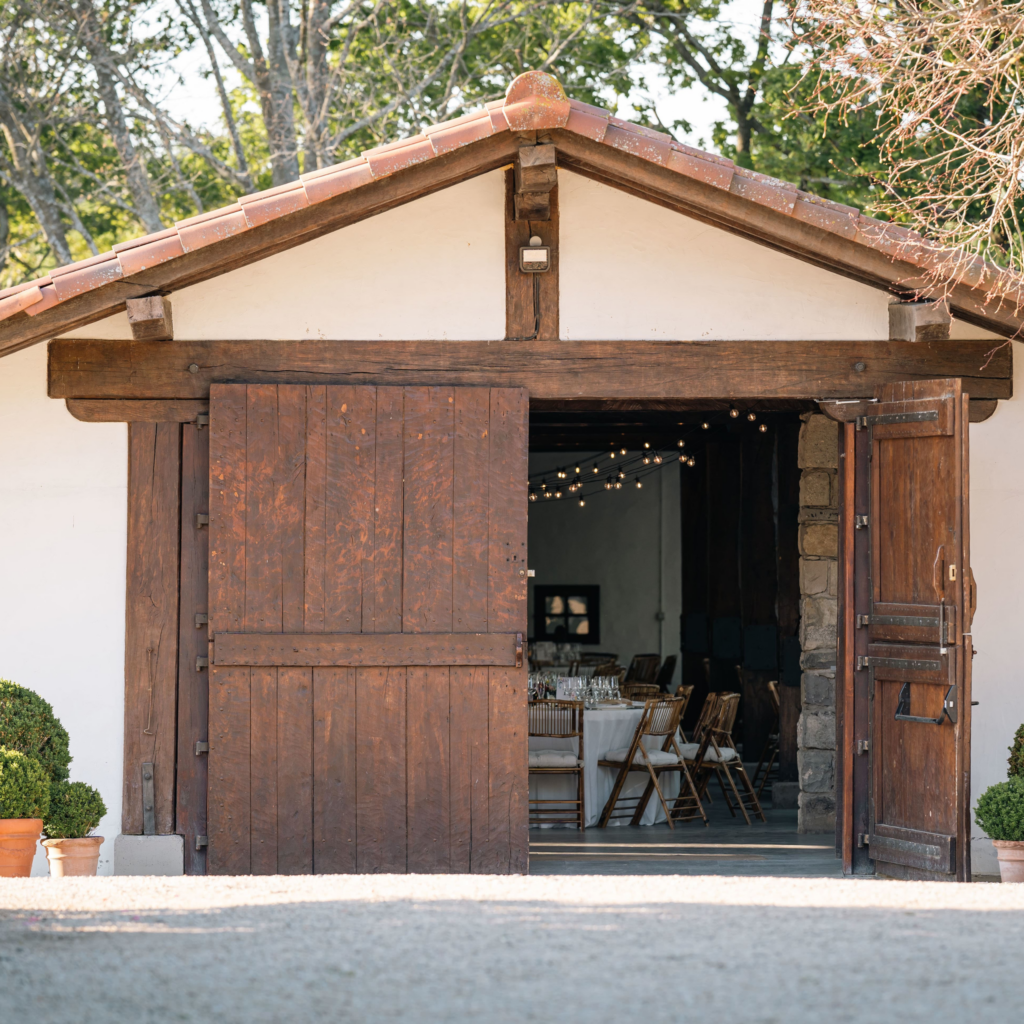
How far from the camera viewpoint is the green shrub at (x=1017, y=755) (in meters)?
5.77

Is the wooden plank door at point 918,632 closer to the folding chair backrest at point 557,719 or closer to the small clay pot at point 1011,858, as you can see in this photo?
the small clay pot at point 1011,858

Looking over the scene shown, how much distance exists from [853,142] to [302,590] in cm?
912

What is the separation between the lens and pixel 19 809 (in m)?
5.17

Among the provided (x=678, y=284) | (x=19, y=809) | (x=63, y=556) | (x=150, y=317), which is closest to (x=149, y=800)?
(x=19, y=809)

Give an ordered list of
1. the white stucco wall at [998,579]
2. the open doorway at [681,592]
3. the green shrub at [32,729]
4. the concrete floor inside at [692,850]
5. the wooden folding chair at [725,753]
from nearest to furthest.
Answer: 1. the green shrub at [32,729]
2. the white stucco wall at [998,579]
3. the concrete floor inside at [692,850]
4. the open doorway at [681,592]
5. the wooden folding chair at [725,753]

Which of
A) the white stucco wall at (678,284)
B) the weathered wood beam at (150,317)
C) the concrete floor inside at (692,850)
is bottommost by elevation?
the concrete floor inside at (692,850)

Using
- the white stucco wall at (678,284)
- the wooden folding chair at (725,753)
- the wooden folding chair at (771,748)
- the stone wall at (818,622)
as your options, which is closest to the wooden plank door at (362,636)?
the white stucco wall at (678,284)

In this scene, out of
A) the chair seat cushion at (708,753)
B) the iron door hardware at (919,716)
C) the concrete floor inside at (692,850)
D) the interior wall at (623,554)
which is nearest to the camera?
the iron door hardware at (919,716)

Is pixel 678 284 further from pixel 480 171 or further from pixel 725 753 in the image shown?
pixel 725 753

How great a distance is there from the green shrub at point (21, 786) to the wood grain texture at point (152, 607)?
Result: 0.76 m

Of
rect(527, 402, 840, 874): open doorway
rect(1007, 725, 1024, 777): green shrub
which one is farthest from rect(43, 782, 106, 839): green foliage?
rect(1007, 725, 1024, 777): green shrub

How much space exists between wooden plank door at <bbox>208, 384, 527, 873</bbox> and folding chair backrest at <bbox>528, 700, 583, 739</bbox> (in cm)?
216

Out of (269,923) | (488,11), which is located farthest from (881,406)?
(488,11)

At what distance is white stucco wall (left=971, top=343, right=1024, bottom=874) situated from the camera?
630 cm
